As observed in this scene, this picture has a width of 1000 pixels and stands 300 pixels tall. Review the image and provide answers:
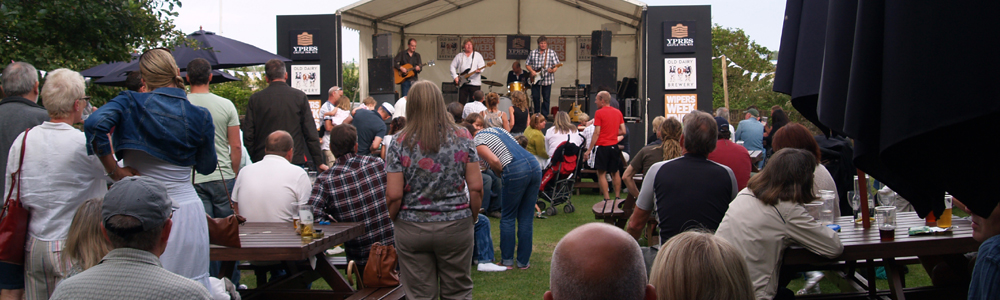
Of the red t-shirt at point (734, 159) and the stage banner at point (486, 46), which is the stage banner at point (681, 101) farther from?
the red t-shirt at point (734, 159)

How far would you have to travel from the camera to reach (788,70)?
183cm

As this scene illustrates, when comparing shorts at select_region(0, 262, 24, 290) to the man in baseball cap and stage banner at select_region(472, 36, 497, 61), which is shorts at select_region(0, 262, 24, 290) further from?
stage banner at select_region(472, 36, 497, 61)

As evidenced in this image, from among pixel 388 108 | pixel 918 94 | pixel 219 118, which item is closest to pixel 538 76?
pixel 388 108

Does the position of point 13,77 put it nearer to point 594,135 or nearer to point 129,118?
point 129,118

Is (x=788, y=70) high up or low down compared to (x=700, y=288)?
up

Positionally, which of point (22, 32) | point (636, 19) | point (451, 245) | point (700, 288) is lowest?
point (451, 245)

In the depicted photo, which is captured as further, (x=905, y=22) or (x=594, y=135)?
(x=594, y=135)

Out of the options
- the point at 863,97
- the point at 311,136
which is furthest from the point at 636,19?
the point at 863,97

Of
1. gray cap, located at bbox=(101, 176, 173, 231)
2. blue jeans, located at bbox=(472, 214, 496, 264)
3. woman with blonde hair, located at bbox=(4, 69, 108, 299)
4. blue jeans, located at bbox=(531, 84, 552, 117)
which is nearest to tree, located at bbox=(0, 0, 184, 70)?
woman with blonde hair, located at bbox=(4, 69, 108, 299)

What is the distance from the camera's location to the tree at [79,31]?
459 cm

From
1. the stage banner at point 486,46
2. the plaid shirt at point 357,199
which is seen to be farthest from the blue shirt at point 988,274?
the stage banner at point 486,46

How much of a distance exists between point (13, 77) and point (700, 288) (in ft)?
11.1

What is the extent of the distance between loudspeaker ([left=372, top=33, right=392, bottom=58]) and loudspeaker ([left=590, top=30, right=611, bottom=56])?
4.11m

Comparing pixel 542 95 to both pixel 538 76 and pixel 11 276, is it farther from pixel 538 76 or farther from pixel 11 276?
pixel 11 276
